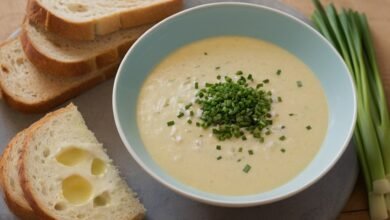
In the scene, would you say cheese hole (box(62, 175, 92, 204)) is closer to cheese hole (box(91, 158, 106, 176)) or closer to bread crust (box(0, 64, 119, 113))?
cheese hole (box(91, 158, 106, 176))

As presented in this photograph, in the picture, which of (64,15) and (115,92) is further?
(64,15)

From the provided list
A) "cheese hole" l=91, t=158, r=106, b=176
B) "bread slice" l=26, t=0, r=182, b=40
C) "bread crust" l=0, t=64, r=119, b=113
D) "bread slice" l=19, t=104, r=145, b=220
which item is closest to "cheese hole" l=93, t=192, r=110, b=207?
"bread slice" l=19, t=104, r=145, b=220

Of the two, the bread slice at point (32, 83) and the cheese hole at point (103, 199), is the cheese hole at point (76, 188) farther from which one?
the bread slice at point (32, 83)

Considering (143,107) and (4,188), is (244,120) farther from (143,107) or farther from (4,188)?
(4,188)

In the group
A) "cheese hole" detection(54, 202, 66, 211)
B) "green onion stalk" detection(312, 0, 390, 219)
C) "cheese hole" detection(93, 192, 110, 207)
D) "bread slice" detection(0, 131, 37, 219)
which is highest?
"green onion stalk" detection(312, 0, 390, 219)

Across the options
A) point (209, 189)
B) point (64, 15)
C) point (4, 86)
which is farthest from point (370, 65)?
point (4, 86)

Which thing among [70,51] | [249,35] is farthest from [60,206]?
[249,35]

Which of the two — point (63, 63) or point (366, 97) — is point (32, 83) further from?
point (366, 97)
